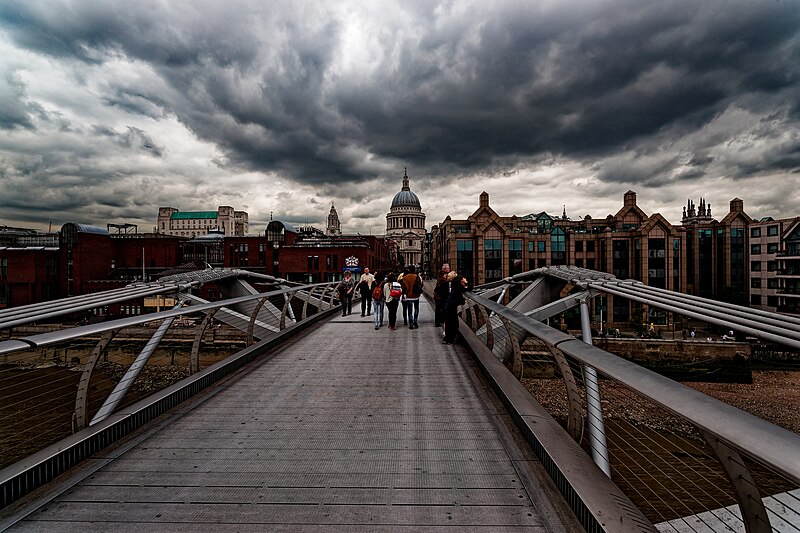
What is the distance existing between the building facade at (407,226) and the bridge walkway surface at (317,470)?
384ft

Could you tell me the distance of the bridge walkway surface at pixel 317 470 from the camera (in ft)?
8.49

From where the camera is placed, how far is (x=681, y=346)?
30.0 metres

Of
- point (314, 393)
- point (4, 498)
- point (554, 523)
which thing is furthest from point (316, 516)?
point (314, 393)

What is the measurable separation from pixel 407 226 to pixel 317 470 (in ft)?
A: 423

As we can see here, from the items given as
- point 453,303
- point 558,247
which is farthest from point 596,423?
point 558,247

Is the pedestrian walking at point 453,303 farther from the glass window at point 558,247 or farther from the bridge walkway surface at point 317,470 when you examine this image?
the glass window at point 558,247

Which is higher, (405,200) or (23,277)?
(405,200)

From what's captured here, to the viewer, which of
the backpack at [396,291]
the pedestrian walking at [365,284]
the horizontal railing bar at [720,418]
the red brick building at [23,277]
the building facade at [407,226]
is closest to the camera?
the horizontal railing bar at [720,418]

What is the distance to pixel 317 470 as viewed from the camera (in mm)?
3148

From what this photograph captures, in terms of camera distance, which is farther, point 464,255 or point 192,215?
point 192,215

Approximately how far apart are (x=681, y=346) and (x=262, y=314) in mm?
30679

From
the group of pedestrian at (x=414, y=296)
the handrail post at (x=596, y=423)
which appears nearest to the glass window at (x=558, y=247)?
the group of pedestrian at (x=414, y=296)

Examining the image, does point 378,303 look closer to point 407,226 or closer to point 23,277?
point 23,277

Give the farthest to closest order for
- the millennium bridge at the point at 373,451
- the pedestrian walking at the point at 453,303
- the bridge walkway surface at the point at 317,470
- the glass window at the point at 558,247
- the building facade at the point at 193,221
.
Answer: the building facade at the point at 193,221 < the glass window at the point at 558,247 < the pedestrian walking at the point at 453,303 < the bridge walkway surface at the point at 317,470 < the millennium bridge at the point at 373,451
